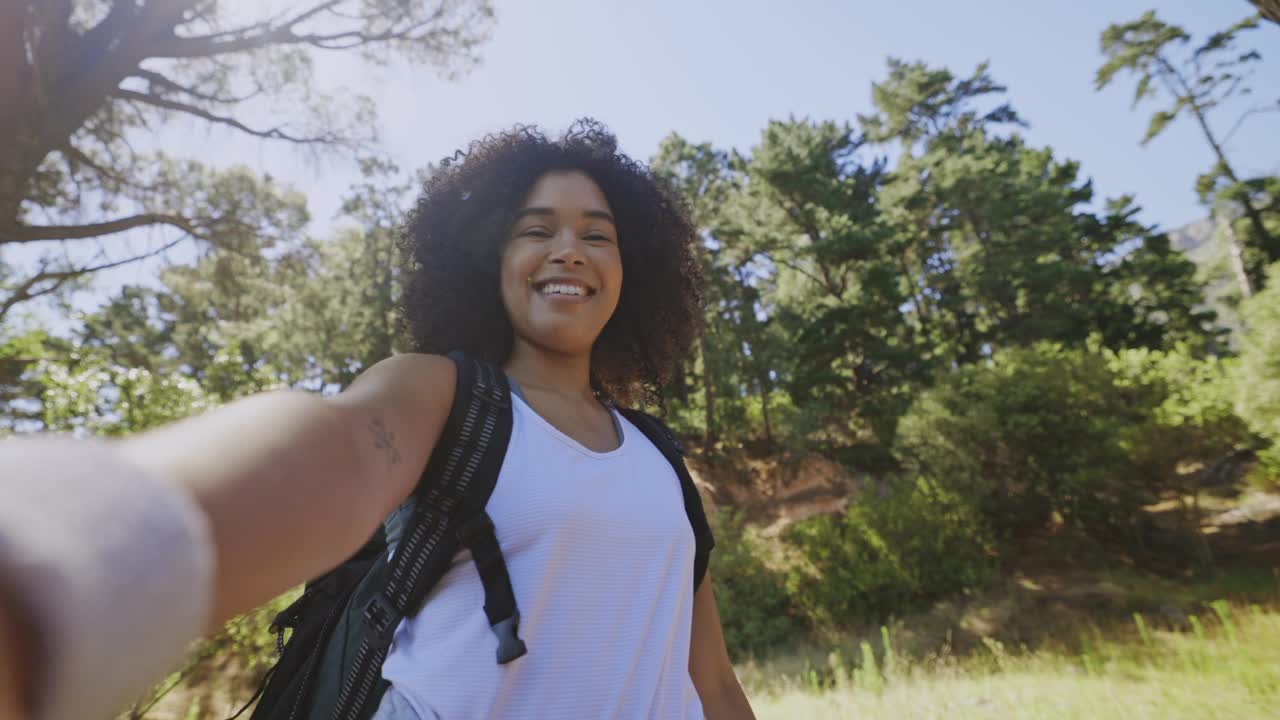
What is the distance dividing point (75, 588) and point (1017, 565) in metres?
16.9

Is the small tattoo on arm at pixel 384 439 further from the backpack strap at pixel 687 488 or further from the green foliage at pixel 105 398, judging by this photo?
the green foliage at pixel 105 398

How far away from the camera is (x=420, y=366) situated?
0.91m

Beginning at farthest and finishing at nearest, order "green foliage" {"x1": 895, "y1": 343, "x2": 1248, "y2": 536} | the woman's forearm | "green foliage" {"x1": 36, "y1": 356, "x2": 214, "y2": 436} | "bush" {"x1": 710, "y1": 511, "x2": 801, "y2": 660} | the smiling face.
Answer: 1. "bush" {"x1": 710, "y1": 511, "x2": 801, "y2": 660}
2. "green foliage" {"x1": 895, "y1": 343, "x2": 1248, "y2": 536}
3. "green foliage" {"x1": 36, "y1": 356, "x2": 214, "y2": 436}
4. the smiling face
5. the woman's forearm

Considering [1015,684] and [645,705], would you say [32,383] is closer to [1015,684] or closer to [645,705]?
[645,705]

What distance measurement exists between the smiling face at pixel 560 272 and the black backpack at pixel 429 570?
0.33 meters

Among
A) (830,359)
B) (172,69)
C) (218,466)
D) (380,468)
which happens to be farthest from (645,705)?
(830,359)

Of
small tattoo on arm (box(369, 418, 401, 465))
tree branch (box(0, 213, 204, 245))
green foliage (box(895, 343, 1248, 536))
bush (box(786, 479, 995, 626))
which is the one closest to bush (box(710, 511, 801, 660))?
bush (box(786, 479, 995, 626))

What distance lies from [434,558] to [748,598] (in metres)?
13.4

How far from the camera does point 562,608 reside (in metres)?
0.96

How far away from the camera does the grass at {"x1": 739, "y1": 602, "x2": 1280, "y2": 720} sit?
427 cm

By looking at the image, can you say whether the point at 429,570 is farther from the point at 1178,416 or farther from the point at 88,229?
the point at 1178,416

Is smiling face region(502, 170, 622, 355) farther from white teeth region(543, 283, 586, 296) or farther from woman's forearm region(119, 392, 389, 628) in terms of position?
woman's forearm region(119, 392, 389, 628)

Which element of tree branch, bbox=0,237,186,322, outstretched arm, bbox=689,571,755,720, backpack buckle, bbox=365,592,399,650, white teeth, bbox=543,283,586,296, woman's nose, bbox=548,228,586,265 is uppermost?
tree branch, bbox=0,237,186,322

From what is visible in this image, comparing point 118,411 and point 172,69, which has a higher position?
point 172,69
